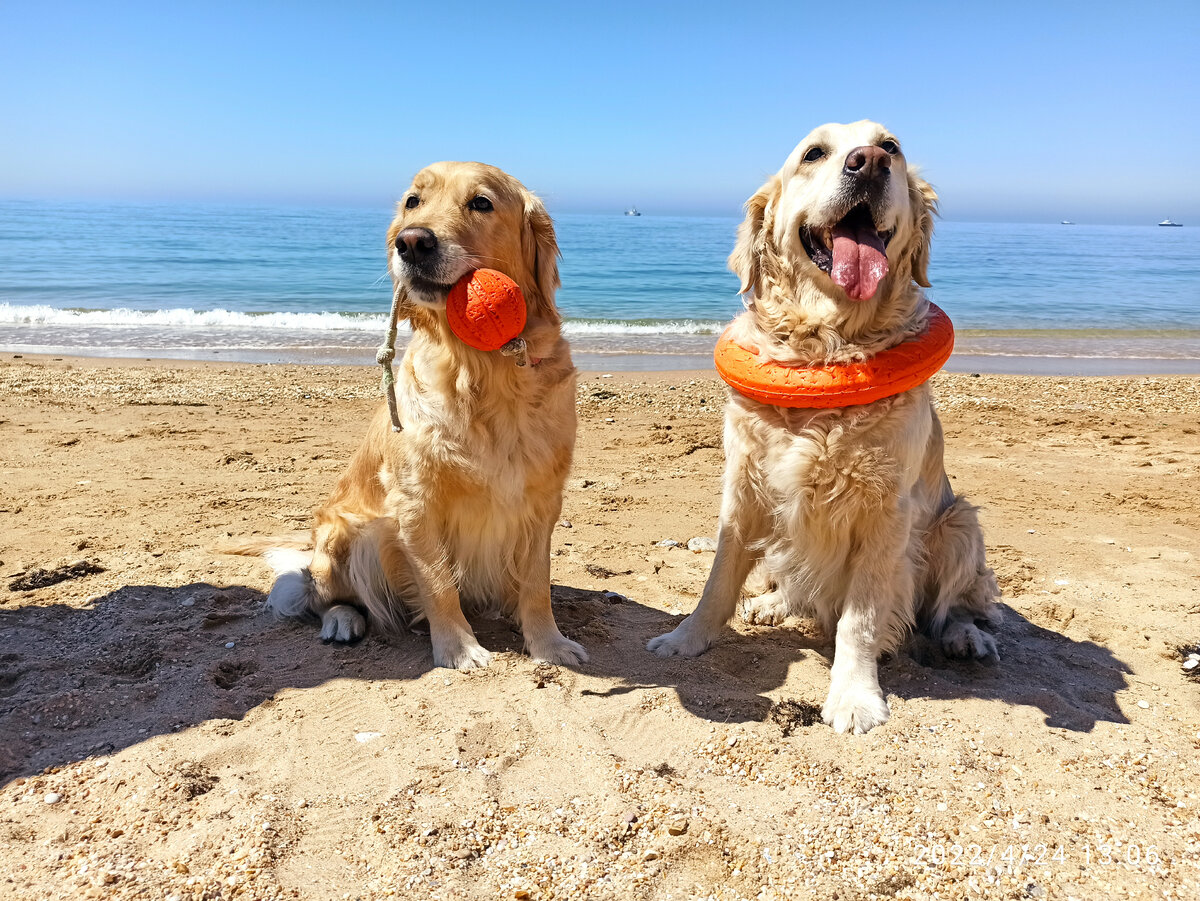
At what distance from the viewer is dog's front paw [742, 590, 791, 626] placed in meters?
3.74

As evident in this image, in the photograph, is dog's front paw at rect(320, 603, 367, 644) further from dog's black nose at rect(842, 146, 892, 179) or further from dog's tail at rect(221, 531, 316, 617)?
dog's black nose at rect(842, 146, 892, 179)

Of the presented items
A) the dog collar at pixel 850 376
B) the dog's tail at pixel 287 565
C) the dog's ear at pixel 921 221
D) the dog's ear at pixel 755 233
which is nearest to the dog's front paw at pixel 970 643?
the dog collar at pixel 850 376

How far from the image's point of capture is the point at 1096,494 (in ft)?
18.0

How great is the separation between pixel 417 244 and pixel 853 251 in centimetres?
155

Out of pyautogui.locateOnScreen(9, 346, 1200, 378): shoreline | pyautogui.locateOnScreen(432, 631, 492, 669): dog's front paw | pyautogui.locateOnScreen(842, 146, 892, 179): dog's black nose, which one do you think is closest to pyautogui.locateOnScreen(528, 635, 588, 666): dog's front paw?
pyautogui.locateOnScreen(432, 631, 492, 669): dog's front paw

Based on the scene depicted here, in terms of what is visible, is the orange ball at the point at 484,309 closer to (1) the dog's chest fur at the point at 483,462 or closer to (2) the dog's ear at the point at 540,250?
(1) the dog's chest fur at the point at 483,462

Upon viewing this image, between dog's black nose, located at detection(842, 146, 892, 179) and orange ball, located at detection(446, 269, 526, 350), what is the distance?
4.18 ft

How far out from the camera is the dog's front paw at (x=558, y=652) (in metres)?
3.28

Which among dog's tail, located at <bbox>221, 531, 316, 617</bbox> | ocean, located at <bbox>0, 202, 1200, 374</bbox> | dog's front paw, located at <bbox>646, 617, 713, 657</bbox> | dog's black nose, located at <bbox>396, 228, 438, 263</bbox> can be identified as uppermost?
dog's black nose, located at <bbox>396, 228, 438, 263</bbox>

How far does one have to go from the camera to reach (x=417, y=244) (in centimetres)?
282

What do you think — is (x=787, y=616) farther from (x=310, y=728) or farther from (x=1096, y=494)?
(x=1096, y=494)

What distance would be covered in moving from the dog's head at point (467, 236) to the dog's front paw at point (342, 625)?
1.36 metres

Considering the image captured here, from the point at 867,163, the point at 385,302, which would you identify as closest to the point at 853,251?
the point at 867,163

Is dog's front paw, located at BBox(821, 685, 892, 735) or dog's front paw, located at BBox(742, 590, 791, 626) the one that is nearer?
dog's front paw, located at BBox(821, 685, 892, 735)
